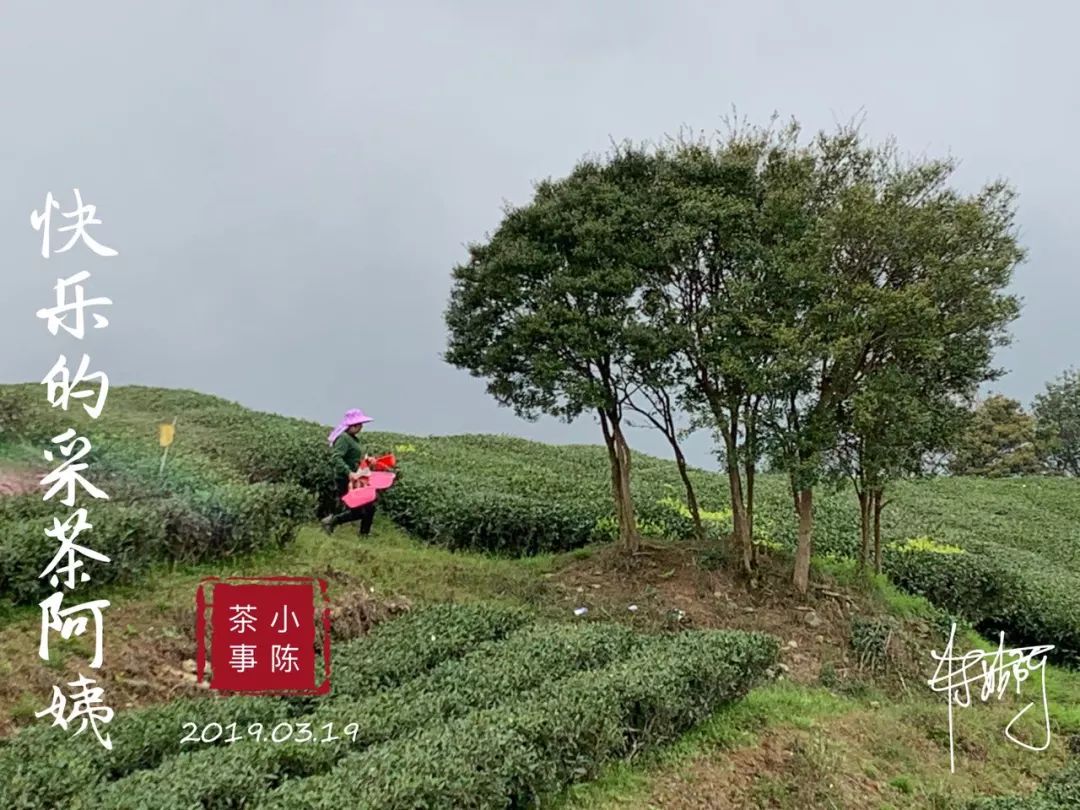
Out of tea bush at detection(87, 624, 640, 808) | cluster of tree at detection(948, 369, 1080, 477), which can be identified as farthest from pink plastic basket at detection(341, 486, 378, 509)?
cluster of tree at detection(948, 369, 1080, 477)

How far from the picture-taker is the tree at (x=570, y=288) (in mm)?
8477

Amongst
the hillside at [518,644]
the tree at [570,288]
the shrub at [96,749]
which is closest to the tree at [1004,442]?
the hillside at [518,644]

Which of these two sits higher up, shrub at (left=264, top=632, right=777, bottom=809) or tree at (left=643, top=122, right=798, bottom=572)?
tree at (left=643, top=122, right=798, bottom=572)

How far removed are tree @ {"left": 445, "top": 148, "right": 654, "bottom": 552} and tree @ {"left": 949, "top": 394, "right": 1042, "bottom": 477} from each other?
27.1 meters

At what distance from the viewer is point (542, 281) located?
8.94m

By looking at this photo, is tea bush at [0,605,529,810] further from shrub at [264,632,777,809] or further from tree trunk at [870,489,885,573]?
tree trunk at [870,489,885,573]

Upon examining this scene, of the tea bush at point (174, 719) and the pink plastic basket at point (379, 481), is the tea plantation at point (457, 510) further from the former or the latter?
the tea bush at point (174, 719)

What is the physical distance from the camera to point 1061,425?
Result: 34.6 meters

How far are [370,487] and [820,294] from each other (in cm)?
542


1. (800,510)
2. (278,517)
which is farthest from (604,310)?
(278,517)

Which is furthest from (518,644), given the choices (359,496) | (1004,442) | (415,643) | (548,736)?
(1004,442)

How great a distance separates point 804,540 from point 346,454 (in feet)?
17.1

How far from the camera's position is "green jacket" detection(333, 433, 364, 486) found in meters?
9.37
